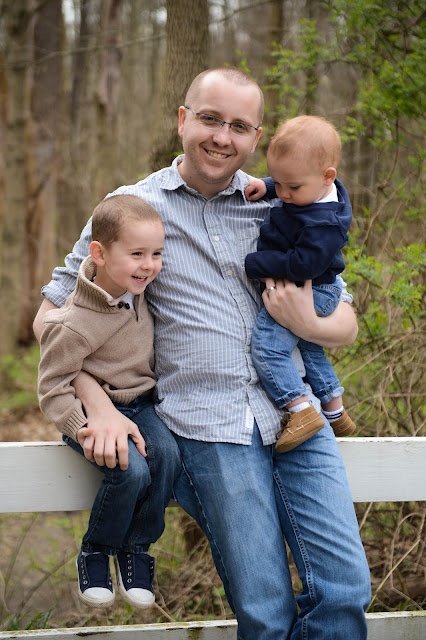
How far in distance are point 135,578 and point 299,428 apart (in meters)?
0.74

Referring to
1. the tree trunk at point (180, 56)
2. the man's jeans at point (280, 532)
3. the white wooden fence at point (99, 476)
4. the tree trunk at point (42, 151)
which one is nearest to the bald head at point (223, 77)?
the man's jeans at point (280, 532)

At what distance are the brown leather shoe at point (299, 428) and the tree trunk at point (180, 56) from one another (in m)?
2.49

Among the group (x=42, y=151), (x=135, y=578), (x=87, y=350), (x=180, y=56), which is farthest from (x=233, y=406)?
(x=42, y=151)

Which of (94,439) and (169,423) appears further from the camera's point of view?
(169,423)

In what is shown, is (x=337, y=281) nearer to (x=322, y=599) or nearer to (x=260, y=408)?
(x=260, y=408)

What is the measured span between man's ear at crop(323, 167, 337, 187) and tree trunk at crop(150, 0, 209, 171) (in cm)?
209

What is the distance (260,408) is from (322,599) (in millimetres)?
647

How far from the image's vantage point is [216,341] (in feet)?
9.14

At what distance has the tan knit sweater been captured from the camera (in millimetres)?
2582

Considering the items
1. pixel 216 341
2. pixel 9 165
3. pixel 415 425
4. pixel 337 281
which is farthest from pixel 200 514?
pixel 9 165

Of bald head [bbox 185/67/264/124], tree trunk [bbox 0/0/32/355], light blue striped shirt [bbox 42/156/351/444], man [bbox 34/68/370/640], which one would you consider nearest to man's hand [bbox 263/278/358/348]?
man [bbox 34/68/370/640]

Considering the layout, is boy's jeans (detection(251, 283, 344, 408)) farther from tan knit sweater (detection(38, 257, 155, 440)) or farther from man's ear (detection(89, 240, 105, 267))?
man's ear (detection(89, 240, 105, 267))

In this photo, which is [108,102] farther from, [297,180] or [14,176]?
[297,180]

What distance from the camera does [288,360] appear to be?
2.79 metres
